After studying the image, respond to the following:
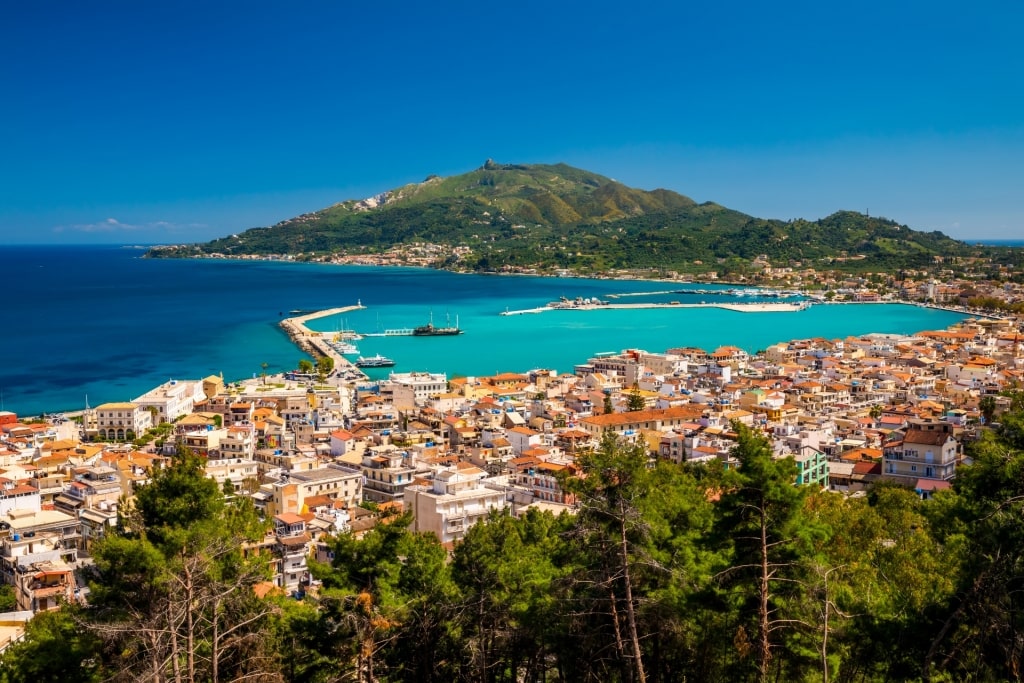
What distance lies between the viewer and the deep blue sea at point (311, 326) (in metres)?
36.8

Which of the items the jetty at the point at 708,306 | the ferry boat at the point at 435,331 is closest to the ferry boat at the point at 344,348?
the ferry boat at the point at 435,331

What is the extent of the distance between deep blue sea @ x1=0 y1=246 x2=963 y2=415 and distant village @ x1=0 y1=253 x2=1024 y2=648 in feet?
22.0

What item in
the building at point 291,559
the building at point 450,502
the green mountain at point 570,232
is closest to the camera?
the building at point 291,559

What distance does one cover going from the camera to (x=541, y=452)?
17953 millimetres

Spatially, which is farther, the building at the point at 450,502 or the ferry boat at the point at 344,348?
the ferry boat at the point at 344,348

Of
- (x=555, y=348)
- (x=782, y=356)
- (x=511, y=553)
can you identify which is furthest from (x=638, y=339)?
(x=511, y=553)

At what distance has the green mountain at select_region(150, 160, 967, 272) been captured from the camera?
A: 10600 cm

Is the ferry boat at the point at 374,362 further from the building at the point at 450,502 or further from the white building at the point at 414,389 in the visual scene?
the building at the point at 450,502

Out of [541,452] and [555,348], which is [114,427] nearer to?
[541,452]

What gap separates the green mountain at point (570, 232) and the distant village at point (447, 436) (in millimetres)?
69178

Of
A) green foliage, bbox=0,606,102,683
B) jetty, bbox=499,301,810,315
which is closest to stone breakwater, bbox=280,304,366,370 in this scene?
jetty, bbox=499,301,810,315

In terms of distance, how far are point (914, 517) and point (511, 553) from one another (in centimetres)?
591

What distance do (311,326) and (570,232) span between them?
317ft

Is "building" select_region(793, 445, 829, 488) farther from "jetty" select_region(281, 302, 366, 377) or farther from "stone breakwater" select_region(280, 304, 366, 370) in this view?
"stone breakwater" select_region(280, 304, 366, 370)
